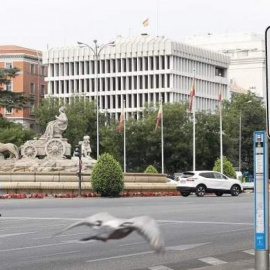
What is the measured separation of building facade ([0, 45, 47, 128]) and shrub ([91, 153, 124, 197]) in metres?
93.2

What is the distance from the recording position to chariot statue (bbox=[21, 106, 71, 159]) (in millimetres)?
63375

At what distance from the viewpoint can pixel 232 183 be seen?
60750 mm

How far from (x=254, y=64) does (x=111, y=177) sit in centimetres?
11988

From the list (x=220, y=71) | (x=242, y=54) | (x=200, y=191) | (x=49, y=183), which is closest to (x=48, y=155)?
(x=49, y=183)

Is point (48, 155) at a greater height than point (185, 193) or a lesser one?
greater

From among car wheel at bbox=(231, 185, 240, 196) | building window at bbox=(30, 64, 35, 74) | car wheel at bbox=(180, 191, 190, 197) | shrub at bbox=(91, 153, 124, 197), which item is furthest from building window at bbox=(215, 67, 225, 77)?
shrub at bbox=(91, 153, 124, 197)

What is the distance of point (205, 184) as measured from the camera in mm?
59969

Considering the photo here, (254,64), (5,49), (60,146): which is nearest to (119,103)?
(5,49)

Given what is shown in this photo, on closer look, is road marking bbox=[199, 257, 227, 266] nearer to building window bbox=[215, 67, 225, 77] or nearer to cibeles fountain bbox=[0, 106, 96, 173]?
cibeles fountain bbox=[0, 106, 96, 173]

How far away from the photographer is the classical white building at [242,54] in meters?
172

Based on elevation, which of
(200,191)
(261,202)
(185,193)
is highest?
(261,202)

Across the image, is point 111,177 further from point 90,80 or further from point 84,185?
point 90,80

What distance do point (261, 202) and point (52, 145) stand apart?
54.7 meters

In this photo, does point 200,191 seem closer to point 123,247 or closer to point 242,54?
point 123,247
